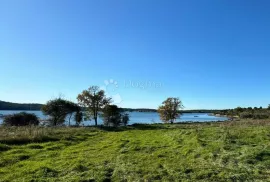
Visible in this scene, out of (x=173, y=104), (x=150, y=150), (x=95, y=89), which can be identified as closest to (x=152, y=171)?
(x=150, y=150)

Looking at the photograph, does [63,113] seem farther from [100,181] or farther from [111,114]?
[100,181]

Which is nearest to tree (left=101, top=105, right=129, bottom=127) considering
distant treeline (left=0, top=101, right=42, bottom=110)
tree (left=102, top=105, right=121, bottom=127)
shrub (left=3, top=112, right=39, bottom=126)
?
tree (left=102, top=105, right=121, bottom=127)

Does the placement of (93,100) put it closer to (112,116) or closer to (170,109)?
(112,116)

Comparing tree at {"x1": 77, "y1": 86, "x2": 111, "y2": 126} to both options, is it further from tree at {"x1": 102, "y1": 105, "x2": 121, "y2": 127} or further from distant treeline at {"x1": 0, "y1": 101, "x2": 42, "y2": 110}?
distant treeline at {"x1": 0, "y1": 101, "x2": 42, "y2": 110}

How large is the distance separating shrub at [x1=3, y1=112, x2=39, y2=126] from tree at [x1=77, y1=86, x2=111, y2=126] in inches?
466

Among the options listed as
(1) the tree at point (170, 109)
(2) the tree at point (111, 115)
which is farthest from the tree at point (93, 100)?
(1) the tree at point (170, 109)

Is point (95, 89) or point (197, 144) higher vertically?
point (95, 89)

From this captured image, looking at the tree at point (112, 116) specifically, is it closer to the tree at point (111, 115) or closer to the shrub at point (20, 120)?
the tree at point (111, 115)

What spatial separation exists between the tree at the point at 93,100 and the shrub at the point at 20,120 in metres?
11.8

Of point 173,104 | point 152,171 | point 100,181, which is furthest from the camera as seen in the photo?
point 173,104

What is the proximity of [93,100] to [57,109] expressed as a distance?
932cm

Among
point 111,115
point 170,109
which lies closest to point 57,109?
point 111,115

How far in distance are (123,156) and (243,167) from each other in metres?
6.50

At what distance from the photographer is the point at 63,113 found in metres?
63.8
